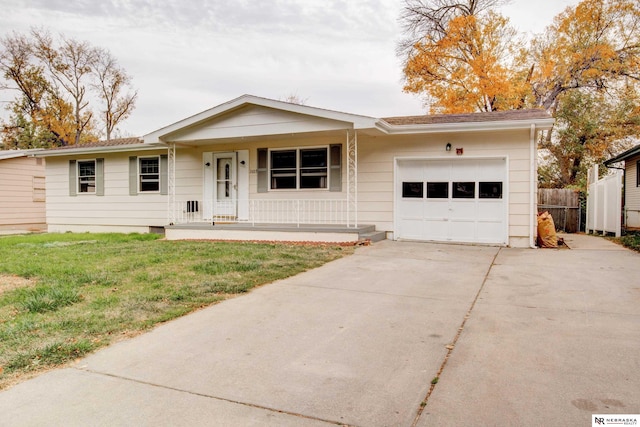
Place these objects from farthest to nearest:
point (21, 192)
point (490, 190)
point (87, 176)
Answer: point (21, 192) < point (87, 176) < point (490, 190)

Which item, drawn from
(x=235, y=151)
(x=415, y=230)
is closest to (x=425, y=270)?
(x=415, y=230)

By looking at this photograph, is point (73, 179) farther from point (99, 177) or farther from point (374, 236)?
point (374, 236)

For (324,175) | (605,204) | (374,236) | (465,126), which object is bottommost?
(374,236)

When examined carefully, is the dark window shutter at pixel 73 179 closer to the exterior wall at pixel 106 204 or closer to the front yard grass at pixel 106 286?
the exterior wall at pixel 106 204

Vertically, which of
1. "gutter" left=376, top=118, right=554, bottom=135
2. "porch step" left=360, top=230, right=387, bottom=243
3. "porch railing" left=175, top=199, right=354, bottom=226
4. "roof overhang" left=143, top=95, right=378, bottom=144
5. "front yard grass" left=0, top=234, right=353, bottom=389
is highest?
"roof overhang" left=143, top=95, right=378, bottom=144

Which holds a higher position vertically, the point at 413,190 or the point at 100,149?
the point at 100,149

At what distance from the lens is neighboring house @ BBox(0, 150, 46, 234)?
17.2m

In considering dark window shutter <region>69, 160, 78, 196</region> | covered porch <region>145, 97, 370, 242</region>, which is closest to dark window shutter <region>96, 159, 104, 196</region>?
dark window shutter <region>69, 160, 78, 196</region>

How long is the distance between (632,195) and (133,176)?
1741 centimetres

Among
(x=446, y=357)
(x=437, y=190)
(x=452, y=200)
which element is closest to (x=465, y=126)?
(x=437, y=190)

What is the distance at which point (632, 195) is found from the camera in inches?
599

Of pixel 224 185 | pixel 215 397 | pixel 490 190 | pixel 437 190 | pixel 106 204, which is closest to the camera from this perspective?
pixel 215 397

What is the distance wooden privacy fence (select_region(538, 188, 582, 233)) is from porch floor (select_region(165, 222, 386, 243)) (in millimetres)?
8921

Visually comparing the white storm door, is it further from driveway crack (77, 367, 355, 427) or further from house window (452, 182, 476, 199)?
driveway crack (77, 367, 355, 427)
